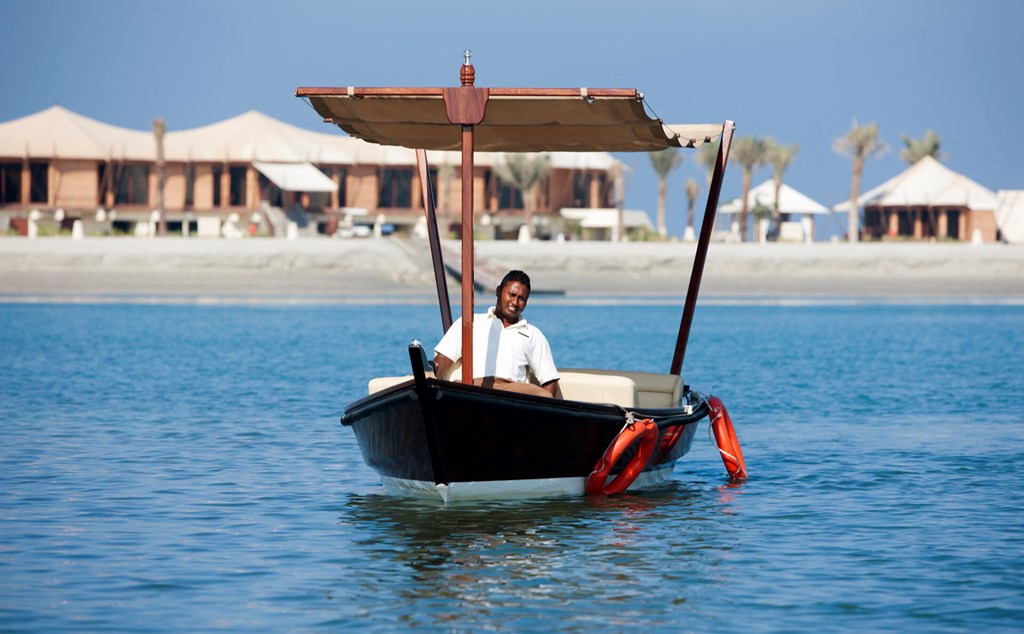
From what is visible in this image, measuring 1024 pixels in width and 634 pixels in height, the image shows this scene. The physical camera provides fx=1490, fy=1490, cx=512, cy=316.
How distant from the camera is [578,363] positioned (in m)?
29.4

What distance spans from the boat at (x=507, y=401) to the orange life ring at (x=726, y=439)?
464 mm

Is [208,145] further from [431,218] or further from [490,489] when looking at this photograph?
[490,489]

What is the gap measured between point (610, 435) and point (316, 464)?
4358 mm

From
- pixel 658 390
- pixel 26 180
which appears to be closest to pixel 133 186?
pixel 26 180

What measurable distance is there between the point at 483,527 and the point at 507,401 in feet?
3.51

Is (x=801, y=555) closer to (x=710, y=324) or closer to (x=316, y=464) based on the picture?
(x=316, y=464)

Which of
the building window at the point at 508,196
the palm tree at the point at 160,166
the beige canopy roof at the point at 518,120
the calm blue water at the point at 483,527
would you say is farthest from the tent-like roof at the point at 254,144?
the beige canopy roof at the point at 518,120

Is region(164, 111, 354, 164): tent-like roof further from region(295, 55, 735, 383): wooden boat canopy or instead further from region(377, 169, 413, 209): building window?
region(295, 55, 735, 383): wooden boat canopy

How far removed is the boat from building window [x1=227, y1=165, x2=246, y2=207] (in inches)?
A: 2212

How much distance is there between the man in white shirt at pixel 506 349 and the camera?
11141 mm

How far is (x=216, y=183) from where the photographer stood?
6806 centimetres

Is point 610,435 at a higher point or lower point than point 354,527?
higher

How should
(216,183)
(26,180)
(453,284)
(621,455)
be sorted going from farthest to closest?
(216,183), (26,180), (453,284), (621,455)

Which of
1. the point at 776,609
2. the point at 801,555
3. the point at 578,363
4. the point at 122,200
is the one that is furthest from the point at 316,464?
the point at 122,200
